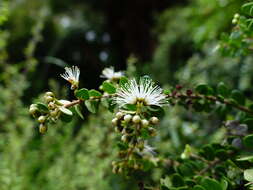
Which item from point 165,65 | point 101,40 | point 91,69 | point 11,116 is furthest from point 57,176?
point 101,40

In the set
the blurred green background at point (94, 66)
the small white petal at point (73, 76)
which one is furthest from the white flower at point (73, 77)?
the blurred green background at point (94, 66)

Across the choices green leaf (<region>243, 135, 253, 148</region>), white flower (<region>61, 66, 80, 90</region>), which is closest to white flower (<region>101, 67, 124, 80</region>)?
white flower (<region>61, 66, 80, 90</region>)

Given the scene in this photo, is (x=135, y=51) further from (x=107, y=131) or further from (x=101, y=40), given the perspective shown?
(x=107, y=131)

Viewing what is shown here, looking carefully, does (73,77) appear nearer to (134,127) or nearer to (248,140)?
(134,127)

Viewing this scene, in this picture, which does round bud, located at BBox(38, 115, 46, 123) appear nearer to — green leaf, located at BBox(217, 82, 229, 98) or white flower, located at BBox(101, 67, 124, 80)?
white flower, located at BBox(101, 67, 124, 80)

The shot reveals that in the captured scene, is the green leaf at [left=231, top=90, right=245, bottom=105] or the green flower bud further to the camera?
the green leaf at [left=231, top=90, right=245, bottom=105]

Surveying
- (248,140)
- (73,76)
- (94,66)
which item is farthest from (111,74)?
(94,66)
